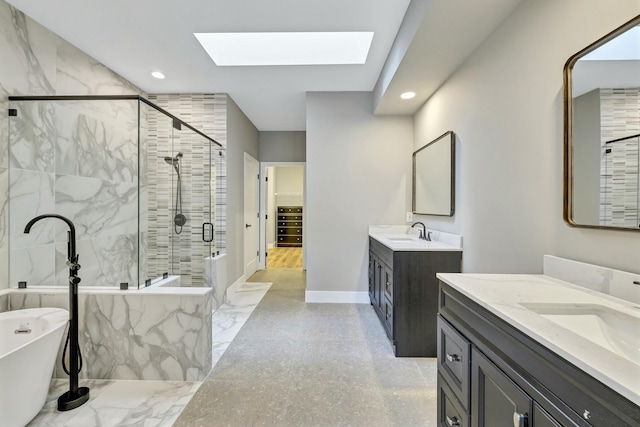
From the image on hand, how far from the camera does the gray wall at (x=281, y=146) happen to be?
213 inches

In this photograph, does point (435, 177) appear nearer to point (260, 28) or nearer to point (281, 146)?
point (260, 28)

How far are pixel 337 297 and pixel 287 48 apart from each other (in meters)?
2.85

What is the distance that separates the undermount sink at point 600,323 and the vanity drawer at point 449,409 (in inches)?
A: 19.8

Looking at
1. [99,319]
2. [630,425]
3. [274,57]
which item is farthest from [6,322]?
[274,57]

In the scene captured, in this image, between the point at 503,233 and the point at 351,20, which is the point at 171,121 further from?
the point at 503,233

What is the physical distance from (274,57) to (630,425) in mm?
3267

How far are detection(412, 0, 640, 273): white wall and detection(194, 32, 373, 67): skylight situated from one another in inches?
42.1

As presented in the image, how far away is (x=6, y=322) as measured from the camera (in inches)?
66.9

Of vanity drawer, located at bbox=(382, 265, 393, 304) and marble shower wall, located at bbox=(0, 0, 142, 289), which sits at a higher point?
marble shower wall, located at bbox=(0, 0, 142, 289)

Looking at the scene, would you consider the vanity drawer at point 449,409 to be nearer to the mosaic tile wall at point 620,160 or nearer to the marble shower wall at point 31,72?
the mosaic tile wall at point 620,160

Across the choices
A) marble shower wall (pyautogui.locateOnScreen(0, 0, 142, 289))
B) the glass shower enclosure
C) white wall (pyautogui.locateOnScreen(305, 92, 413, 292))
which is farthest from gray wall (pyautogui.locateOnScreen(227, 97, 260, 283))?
marble shower wall (pyautogui.locateOnScreen(0, 0, 142, 289))

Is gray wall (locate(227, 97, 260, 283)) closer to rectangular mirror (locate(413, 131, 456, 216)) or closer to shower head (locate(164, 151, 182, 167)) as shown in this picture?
shower head (locate(164, 151, 182, 167))

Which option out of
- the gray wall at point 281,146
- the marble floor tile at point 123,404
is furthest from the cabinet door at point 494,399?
the gray wall at point 281,146

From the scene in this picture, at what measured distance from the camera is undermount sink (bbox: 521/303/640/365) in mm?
840
